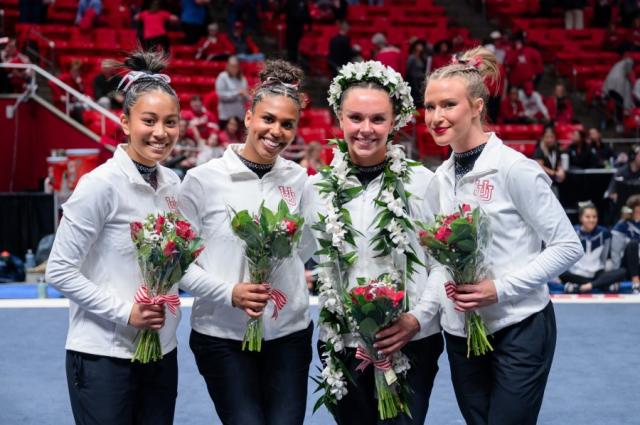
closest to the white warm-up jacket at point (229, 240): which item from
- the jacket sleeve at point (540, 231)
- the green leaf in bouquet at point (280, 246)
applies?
the green leaf in bouquet at point (280, 246)

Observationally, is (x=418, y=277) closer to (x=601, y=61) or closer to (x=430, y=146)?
(x=430, y=146)

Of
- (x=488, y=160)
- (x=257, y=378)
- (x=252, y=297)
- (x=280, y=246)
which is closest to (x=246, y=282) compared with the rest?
(x=252, y=297)

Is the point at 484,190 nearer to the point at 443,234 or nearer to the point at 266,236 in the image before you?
the point at 443,234

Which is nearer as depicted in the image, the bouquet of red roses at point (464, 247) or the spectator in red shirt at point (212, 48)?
the bouquet of red roses at point (464, 247)

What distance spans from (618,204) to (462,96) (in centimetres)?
781

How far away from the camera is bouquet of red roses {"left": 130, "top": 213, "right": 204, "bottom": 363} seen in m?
3.36

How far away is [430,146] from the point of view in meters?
13.7

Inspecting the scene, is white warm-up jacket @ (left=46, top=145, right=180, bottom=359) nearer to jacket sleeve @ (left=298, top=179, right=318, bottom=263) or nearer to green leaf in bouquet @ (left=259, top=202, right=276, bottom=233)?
green leaf in bouquet @ (left=259, top=202, right=276, bottom=233)

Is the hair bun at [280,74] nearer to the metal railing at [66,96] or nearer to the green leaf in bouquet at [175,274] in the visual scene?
the green leaf in bouquet at [175,274]

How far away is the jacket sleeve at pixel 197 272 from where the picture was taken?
356cm

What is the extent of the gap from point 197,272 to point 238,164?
44cm

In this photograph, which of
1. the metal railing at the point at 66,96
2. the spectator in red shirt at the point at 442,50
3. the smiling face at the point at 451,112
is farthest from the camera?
the spectator in red shirt at the point at 442,50

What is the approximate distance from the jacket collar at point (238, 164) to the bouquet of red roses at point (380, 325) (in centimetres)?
62

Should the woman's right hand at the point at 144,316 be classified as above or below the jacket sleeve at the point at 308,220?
below
